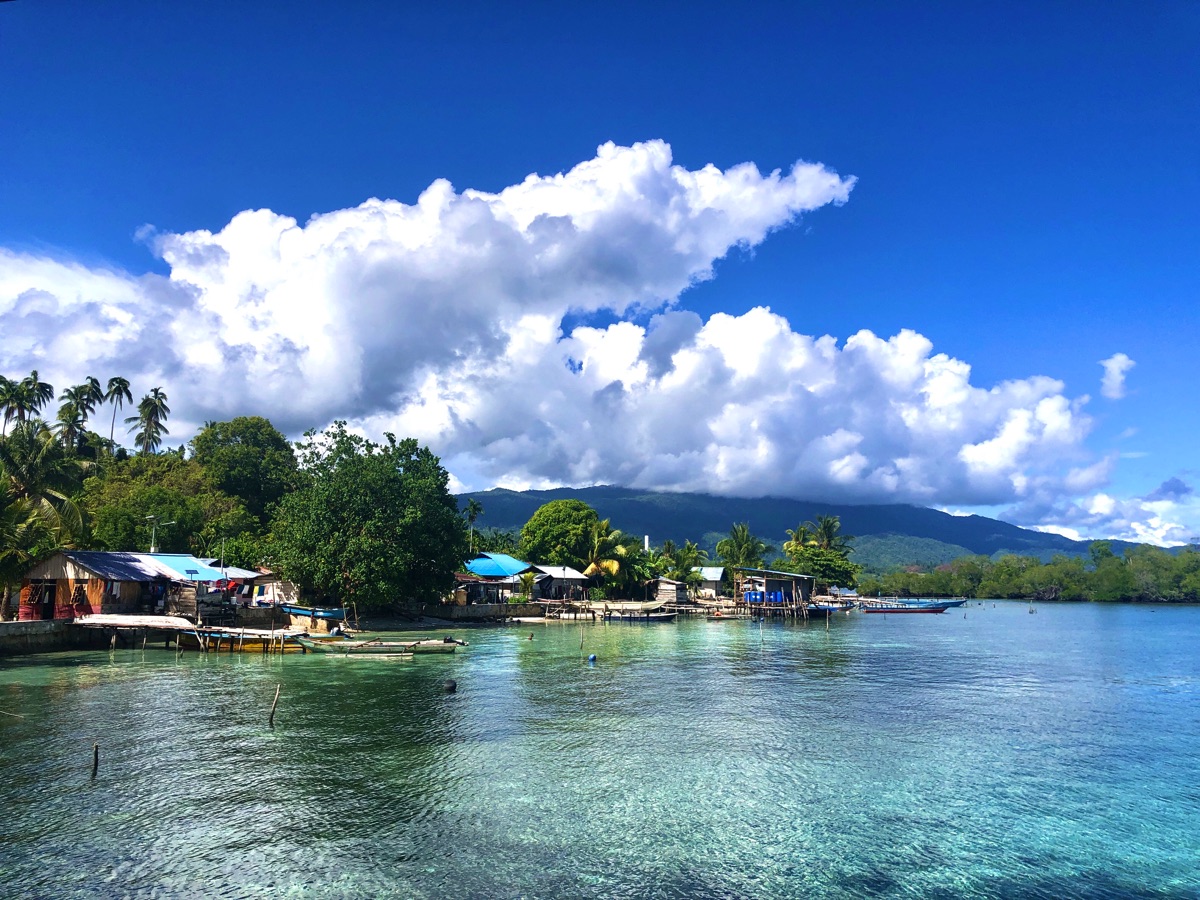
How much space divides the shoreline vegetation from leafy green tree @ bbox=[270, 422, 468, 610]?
10 centimetres

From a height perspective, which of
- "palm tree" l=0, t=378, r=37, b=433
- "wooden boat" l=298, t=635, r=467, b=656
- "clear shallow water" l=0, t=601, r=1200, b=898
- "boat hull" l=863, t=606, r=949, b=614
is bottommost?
"boat hull" l=863, t=606, r=949, b=614

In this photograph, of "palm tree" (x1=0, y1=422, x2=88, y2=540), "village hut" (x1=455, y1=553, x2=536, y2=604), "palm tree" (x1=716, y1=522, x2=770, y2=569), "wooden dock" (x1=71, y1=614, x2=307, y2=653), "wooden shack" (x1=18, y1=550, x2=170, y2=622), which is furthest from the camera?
"palm tree" (x1=716, y1=522, x2=770, y2=569)

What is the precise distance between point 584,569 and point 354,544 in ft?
148

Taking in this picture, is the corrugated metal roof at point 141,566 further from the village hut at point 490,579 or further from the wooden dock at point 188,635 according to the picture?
the village hut at point 490,579

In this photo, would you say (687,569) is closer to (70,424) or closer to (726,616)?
(726,616)

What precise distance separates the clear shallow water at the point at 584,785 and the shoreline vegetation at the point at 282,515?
15819 millimetres

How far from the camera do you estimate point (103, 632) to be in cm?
4272

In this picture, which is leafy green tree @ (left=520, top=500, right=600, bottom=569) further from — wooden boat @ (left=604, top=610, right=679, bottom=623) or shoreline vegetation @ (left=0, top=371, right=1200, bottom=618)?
wooden boat @ (left=604, top=610, right=679, bottom=623)

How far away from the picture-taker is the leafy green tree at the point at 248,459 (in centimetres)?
8388

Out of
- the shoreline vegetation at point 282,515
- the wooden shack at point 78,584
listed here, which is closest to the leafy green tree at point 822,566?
the shoreline vegetation at point 282,515

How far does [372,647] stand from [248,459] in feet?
172

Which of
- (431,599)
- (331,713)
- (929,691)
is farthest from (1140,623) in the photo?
(331,713)

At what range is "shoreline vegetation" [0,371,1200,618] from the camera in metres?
50.1

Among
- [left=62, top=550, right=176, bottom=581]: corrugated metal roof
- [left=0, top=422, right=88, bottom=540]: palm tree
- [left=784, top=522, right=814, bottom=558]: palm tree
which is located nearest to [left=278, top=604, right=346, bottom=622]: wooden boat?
[left=62, top=550, right=176, bottom=581]: corrugated metal roof
